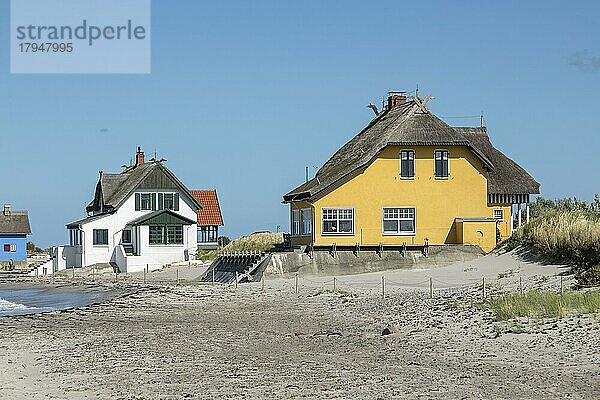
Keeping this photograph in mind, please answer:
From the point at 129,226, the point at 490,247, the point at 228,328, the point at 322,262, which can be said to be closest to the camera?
the point at 228,328

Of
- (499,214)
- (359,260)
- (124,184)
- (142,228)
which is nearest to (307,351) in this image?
(359,260)

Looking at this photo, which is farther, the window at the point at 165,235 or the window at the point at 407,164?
the window at the point at 165,235

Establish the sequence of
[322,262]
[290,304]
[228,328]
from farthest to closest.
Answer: [322,262] → [290,304] → [228,328]

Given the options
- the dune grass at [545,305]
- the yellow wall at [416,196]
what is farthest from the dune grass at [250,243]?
the dune grass at [545,305]

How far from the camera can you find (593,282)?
81.3 feet

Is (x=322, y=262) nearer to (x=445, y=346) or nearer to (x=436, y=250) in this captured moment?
(x=436, y=250)

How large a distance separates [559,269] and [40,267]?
1586 inches

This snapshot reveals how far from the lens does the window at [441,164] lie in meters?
43.4

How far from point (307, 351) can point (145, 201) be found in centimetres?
4335

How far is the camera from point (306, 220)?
44125 millimetres

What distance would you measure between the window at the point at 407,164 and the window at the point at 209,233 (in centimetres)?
2605

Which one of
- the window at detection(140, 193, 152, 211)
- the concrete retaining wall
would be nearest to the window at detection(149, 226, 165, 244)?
the window at detection(140, 193, 152, 211)

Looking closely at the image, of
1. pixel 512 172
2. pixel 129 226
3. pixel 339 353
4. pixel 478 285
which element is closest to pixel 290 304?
pixel 478 285

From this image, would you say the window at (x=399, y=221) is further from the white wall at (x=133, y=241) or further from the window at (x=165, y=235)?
the window at (x=165, y=235)
